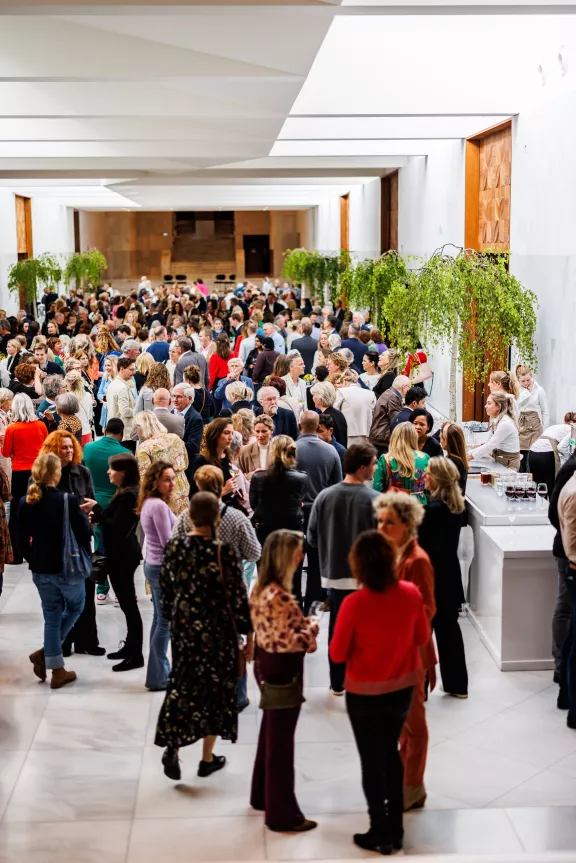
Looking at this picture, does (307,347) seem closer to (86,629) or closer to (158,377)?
(158,377)

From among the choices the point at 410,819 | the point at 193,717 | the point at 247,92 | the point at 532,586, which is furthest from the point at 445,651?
the point at 247,92

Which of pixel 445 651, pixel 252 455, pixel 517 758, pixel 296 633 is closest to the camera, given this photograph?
pixel 296 633

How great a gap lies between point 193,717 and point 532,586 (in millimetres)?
2455

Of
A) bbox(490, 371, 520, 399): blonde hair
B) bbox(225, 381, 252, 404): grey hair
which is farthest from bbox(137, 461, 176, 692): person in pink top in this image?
bbox(490, 371, 520, 399): blonde hair

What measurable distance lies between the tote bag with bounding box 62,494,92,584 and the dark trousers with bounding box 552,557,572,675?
278 cm

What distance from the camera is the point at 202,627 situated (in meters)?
4.64

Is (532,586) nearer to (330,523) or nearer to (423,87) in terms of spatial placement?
(330,523)

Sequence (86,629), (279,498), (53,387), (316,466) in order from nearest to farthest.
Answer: (279,498)
(86,629)
(316,466)
(53,387)

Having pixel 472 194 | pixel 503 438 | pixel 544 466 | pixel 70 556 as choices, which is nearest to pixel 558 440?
pixel 544 466

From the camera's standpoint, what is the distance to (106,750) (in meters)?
5.36

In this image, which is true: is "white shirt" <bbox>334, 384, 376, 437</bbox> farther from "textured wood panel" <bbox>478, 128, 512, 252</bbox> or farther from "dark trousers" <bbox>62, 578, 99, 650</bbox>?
"textured wood panel" <bbox>478, 128, 512, 252</bbox>

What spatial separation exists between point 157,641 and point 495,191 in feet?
28.1

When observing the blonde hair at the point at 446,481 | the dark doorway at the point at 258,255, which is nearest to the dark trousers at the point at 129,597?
the blonde hair at the point at 446,481

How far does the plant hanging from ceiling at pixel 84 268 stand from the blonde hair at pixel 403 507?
22.7 meters
